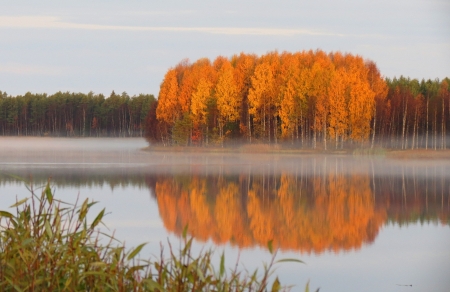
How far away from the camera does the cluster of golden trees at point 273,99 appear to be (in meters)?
54.9

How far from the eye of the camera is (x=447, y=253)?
1273cm

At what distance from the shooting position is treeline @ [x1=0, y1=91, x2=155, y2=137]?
4707 inches

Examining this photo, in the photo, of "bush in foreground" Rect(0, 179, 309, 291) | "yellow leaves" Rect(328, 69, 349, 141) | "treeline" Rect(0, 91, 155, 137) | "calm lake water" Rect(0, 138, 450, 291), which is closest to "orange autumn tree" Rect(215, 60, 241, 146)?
"yellow leaves" Rect(328, 69, 349, 141)

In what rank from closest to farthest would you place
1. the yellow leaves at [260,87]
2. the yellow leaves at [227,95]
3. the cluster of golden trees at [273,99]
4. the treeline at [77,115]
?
1. the cluster of golden trees at [273,99]
2. the yellow leaves at [260,87]
3. the yellow leaves at [227,95]
4. the treeline at [77,115]

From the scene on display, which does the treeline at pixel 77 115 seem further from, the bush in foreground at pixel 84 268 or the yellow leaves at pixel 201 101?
the bush in foreground at pixel 84 268

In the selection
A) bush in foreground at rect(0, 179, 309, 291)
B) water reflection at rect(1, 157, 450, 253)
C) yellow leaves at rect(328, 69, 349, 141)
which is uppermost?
yellow leaves at rect(328, 69, 349, 141)

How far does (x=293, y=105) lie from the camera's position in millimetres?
55656

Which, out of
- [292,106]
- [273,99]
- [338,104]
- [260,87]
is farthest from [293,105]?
[338,104]

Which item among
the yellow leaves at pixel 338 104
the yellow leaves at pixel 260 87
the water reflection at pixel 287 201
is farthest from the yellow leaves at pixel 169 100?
the water reflection at pixel 287 201

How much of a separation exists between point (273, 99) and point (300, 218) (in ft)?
134

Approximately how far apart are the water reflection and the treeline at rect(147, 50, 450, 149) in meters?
22.1

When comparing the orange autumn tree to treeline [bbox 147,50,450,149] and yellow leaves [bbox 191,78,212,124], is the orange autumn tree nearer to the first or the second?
treeline [bbox 147,50,450,149]

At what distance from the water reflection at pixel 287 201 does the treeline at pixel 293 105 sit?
2206 cm

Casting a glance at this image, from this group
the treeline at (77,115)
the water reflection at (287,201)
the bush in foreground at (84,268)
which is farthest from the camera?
the treeline at (77,115)
